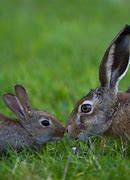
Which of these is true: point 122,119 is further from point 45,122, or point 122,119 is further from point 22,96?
point 22,96

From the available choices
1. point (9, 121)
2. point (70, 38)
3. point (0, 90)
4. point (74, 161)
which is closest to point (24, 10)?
point (70, 38)

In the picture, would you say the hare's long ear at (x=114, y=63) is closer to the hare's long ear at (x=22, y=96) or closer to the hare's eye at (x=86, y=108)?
the hare's eye at (x=86, y=108)

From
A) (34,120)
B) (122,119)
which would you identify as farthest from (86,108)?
(34,120)

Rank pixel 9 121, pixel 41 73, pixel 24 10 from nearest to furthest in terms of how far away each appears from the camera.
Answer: pixel 9 121
pixel 41 73
pixel 24 10

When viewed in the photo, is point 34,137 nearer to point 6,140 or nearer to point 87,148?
point 6,140

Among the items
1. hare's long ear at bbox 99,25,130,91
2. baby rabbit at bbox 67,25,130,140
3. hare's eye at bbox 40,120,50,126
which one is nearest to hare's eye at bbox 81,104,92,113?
baby rabbit at bbox 67,25,130,140
